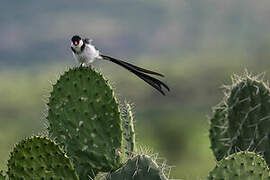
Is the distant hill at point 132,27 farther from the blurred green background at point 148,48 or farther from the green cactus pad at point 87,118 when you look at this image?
the green cactus pad at point 87,118

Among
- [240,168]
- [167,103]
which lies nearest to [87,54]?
[240,168]

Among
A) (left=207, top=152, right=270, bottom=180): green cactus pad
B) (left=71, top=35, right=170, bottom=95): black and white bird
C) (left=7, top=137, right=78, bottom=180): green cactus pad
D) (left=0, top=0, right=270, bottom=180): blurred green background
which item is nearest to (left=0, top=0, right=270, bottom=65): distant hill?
(left=0, top=0, right=270, bottom=180): blurred green background

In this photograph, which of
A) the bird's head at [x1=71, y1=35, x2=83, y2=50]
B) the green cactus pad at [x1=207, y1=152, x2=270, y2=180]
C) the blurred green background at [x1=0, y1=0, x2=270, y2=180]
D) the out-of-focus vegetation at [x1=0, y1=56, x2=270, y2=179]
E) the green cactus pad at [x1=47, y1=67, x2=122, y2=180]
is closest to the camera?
the green cactus pad at [x1=207, y1=152, x2=270, y2=180]

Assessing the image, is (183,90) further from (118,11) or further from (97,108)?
(97,108)

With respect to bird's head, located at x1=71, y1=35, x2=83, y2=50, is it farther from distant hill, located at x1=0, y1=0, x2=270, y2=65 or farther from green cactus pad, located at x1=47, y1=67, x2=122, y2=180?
distant hill, located at x1=0, y1=0, x2=270, y2=65

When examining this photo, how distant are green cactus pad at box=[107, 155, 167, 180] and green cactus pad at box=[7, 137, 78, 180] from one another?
155mm

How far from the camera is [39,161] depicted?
2197 millimetres

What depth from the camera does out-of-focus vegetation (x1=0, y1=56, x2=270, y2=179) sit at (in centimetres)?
2980

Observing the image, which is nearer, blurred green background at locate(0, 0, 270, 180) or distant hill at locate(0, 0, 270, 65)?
blurred green background at locate(0, 0, 270, 180)

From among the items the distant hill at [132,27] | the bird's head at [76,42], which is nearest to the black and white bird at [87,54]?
the bird's head at [76,42]

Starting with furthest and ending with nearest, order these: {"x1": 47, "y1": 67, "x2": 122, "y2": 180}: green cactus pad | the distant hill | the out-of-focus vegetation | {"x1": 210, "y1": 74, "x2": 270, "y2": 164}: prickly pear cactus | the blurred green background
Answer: the distant hill, the blurred green background, the out-of-focus vegetation, {"x1": 210, "y1": 74, "x2": 270, "y2": 164}: prickly pear cactus, {"x1": 47, "y1": 67, "x2": 122, "y2": 180}: green cactus pad

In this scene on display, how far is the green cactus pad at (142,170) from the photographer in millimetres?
2162

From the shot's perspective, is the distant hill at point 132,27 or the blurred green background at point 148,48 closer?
the blurred green background at point 148,48

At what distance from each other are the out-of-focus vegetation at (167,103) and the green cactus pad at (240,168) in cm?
2425
